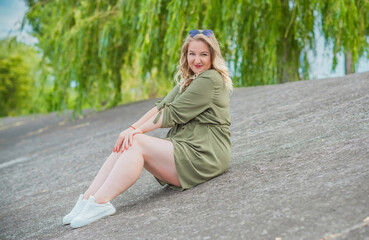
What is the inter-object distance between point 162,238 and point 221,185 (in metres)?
0.68

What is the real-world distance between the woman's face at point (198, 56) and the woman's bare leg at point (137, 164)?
566 mm

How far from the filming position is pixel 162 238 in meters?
2.07

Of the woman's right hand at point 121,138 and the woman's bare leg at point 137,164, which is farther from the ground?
the woman's right hand at point 121,138

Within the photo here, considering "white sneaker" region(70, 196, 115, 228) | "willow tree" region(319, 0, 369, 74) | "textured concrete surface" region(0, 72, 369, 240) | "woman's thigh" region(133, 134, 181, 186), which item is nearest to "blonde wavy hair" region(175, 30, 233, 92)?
"woman's thigh" region(133, 134, 181, 186)

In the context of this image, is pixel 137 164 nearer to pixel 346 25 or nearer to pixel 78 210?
pixel 78 210

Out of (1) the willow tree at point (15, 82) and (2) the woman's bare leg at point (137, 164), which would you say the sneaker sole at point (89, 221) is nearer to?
(2) the woman's bare leg at point (137, 164)

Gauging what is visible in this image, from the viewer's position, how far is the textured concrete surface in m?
1.91

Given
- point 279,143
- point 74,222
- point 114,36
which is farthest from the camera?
point 114,36

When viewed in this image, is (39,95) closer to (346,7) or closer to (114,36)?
(114,36)

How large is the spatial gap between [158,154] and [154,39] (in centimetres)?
475

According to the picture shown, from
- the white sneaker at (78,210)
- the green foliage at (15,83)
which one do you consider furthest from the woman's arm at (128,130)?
the green foliage at (15,83)

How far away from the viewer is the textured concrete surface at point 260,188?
1908 mm

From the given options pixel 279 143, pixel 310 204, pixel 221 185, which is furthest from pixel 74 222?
pixel 279 143

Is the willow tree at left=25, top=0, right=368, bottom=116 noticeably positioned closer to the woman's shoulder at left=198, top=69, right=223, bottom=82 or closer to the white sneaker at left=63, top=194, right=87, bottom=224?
the woman's shoulder at left=198, top=69, right=223, bottom=82
